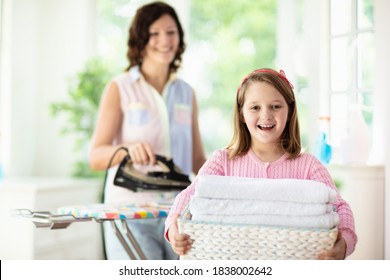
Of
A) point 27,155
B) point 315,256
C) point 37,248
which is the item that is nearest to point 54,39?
point 27,155

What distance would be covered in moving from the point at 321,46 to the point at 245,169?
983mm

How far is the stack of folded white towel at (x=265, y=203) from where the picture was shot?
1.09 m

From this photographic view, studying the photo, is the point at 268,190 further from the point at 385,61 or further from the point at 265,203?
the point at 385,61

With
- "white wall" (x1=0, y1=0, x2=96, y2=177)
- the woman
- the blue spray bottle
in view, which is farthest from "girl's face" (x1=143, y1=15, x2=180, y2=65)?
"white wall" (x1=0, y1=0, x2=96, y2=177)

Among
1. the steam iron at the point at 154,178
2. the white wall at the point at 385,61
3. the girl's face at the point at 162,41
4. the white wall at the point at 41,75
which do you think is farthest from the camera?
the white wall at the point at 41,75

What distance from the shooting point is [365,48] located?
6.74 feet

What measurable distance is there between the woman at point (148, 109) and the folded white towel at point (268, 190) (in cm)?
74

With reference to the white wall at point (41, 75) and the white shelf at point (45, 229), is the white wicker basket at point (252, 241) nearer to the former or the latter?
the white shelf at point (45, 229)

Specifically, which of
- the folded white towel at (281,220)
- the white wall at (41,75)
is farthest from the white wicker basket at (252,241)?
the white wall at (41,75)

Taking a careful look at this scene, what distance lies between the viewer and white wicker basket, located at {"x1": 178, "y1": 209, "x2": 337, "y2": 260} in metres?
1.09

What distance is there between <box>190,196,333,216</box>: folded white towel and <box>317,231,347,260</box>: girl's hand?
72 millimetres

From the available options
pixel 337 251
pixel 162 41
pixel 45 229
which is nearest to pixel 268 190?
pixel 337 251

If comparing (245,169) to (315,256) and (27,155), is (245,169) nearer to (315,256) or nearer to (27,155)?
(315,256)

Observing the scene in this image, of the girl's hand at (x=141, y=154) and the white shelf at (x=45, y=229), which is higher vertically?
the girl's hand at (x=141, y=154)
